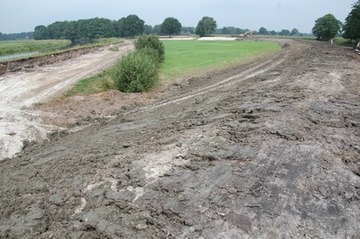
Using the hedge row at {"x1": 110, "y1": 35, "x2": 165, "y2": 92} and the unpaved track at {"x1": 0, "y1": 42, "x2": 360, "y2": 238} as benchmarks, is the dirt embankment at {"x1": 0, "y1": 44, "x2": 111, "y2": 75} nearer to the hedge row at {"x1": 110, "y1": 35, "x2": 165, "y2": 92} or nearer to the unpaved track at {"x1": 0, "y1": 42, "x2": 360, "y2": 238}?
the hedge row at {"x1": 110, "y1": 35, "x2": 165, "y2": 92}

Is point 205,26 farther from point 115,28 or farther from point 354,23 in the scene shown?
point 354,23

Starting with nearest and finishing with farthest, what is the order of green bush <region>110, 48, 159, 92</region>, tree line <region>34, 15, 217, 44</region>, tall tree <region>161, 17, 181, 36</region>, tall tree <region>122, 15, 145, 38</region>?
green bush <region>110, 48, 159, 92</region> < tree line <region>34, 15, 217, 44</region> < tall tree <region>122, 15, 145, 38</region> < tall tree <region>161, 17, 181, 36</region>

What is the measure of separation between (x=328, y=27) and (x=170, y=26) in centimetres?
6664

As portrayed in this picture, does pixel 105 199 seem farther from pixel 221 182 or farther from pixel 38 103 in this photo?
pixel 38 103

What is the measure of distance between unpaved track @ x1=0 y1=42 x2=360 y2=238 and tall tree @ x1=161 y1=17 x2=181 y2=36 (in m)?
118

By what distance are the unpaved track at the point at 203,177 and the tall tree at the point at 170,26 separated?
118217 millimetres

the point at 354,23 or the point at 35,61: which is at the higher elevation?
the point at 354,23

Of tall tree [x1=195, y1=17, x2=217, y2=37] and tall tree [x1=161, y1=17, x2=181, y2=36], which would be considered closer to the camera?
tall tree [x1=195, y1=17, x2=217, y2=37]

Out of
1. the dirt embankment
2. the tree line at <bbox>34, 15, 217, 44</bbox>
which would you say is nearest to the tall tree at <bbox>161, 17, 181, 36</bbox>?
the tree line at <bbox>34, 15, 217, 44</bbox>

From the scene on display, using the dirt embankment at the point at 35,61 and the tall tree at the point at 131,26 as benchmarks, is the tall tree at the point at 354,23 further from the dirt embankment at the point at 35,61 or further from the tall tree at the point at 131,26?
the tall tree at the point at 131,26

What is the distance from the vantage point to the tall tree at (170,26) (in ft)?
410

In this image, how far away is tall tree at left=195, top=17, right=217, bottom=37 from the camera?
124 meters

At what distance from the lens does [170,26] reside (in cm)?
12488

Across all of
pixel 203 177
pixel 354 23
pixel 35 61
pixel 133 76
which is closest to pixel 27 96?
pixel 133 76
